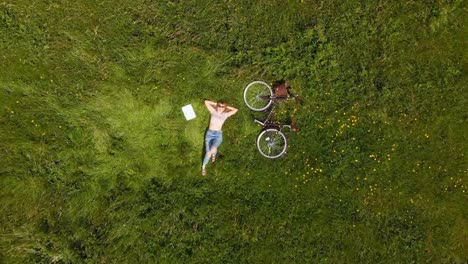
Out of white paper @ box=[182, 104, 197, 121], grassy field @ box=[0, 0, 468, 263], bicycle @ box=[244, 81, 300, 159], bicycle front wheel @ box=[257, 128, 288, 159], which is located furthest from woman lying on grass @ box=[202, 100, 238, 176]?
bicycle front wheel @ box=[257, 128, 288, 159]

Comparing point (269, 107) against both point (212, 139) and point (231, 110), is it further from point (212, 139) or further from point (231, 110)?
point (212, 139)

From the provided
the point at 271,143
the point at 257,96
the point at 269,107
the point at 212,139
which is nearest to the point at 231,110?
the point at 257,96

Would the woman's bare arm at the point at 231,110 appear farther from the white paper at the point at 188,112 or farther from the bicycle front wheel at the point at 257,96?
the white paper at the point at 188,112

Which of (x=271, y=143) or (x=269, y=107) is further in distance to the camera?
(x=269, y=107)

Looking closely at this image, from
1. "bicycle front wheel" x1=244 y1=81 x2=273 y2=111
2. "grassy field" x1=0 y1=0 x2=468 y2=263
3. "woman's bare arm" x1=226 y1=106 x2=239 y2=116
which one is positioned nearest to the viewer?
"grassy field" x1=0 y1=0 x2=468 y2=263

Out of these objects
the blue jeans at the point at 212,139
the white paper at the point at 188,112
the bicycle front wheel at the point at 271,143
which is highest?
the white paper at the point at 188,112

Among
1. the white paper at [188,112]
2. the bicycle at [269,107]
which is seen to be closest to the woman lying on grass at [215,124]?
the white paper at [188,112]

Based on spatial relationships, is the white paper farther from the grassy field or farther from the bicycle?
the bicycle
